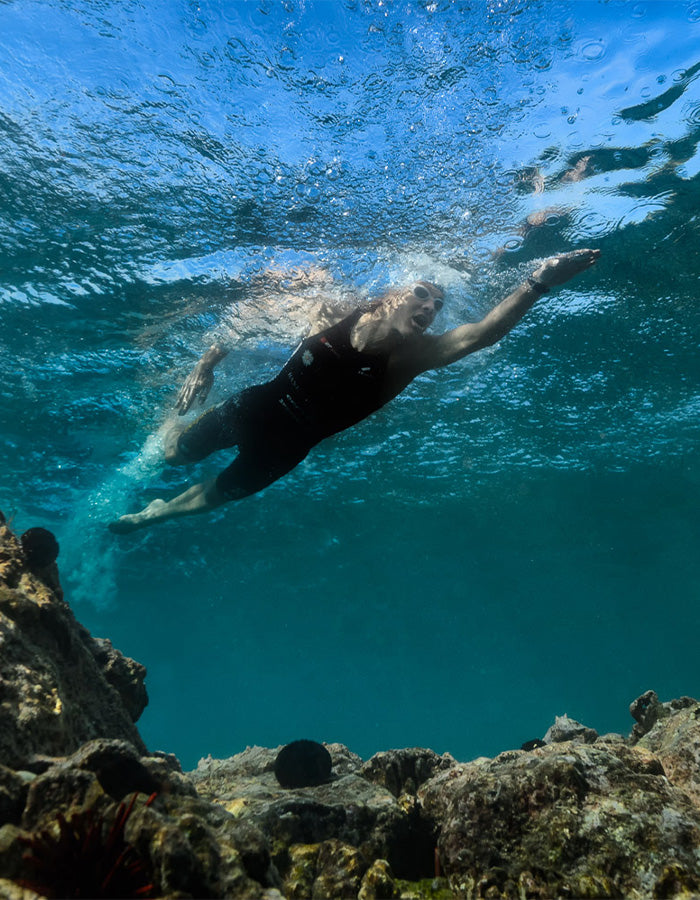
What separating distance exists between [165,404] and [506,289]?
10.1 m

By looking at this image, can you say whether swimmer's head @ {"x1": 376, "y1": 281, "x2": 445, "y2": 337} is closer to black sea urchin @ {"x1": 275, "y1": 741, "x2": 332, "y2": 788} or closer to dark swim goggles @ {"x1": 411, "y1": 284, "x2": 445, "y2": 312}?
dark swim goggles @ {"x1": 411, "y1": 284, "x2": 445, "y2": 312}

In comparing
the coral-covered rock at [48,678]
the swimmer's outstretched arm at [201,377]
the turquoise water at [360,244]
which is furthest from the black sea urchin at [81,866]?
the swimmer's outstretched arm at [201,377]

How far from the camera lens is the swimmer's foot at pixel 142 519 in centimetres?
727

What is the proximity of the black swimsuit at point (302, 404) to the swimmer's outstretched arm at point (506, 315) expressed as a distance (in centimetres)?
70

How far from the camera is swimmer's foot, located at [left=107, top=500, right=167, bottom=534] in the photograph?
727 cm

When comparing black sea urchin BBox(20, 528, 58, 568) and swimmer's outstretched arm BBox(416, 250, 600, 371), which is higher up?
swimmer's outstretched arm BBox(416, 250, 600, 371)

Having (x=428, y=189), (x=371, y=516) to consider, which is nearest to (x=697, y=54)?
(x=428, y=189)

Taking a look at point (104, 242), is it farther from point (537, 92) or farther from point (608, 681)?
point (608, 681)

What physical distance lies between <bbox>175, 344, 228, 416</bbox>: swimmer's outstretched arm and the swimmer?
20.0ft

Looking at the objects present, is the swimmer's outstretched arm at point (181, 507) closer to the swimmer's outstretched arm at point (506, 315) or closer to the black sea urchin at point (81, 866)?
the swimmer's outstretched arm at point (506, 315)

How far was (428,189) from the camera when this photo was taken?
8.42 metres

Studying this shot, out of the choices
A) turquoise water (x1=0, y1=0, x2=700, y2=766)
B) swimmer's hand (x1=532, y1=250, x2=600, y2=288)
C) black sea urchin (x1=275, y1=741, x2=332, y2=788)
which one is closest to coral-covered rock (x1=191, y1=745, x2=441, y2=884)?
black sea urchin (x1=275, y1=741, x2=332, y2=788)

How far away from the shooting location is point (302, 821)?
383cm

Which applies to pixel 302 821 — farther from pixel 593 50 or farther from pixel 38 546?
pixel 593 50
